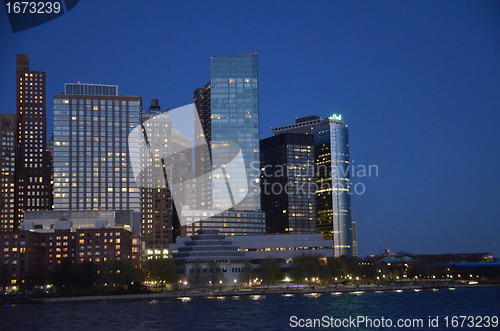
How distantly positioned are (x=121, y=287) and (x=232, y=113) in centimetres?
7604

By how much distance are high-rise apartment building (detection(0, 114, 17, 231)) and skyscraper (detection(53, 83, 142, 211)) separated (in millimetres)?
29363

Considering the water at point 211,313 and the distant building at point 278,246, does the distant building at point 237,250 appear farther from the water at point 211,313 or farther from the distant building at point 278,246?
the water at point 211,313

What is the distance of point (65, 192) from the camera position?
6560 inches

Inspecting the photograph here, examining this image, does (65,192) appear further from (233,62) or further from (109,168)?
(233,62)

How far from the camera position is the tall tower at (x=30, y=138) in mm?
190875

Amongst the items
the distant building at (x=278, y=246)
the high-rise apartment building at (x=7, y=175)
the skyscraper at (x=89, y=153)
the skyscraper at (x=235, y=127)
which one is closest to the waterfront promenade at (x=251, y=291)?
the distant building at (x=278, y=246)

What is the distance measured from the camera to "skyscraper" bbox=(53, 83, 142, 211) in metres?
167

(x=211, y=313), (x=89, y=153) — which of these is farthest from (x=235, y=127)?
(x=211, y=313)

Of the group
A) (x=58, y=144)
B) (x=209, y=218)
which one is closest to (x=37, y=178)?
(x=58, y=144)

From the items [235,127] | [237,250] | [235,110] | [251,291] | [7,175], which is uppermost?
[235,110]

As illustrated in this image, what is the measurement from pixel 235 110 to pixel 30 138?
5973cm

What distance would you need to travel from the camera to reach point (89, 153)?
169 m

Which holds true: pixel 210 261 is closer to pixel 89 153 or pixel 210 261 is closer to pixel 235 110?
pixel 89 153

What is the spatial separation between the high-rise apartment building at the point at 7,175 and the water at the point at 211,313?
88751mm
